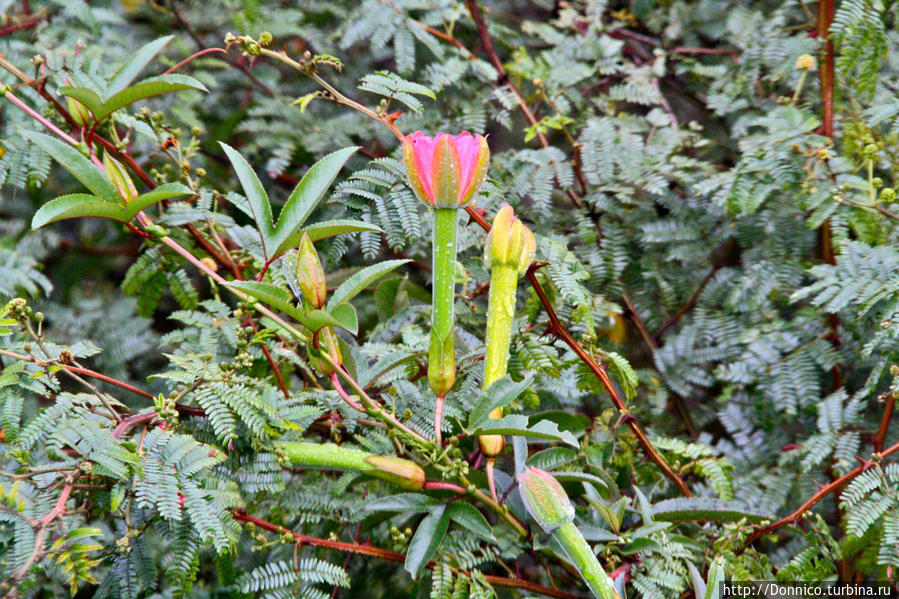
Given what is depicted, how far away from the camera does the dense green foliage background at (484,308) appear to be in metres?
0.90

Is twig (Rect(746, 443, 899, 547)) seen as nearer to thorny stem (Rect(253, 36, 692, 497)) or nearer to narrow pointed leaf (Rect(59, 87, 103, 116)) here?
thorny stem (Rect(253, 36, 692, 497))

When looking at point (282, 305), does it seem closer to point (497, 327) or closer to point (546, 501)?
point (497, 327)

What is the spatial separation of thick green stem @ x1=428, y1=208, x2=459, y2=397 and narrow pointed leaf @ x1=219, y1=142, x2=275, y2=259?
206 millimetres

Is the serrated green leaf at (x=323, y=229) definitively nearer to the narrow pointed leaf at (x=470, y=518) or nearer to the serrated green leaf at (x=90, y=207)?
the serrated green leaf at (x=90, y=207)

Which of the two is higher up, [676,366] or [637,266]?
[637,266]

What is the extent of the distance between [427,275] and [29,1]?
113 cm

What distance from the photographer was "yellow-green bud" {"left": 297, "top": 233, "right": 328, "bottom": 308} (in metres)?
0.81

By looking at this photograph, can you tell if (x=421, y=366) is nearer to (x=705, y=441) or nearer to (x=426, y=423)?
(x=426, y=423)

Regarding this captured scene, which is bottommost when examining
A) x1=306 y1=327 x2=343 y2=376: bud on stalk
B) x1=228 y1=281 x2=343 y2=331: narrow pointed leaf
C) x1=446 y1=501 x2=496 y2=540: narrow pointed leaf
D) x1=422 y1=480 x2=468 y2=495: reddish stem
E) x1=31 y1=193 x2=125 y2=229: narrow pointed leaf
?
x1=446 y1=501 x2=496 y2=540: narrow pointed leaf

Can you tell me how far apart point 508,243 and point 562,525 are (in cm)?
33

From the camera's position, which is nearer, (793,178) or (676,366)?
(793,178)

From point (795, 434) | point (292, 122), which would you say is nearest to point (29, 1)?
point (292, 122)

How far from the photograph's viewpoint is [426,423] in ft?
3.38

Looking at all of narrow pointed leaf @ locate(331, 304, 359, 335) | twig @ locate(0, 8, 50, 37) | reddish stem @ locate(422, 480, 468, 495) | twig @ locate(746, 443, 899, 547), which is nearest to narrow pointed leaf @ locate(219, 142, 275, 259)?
narrow pointed leaf @ locate(331, 304, 359, 335)
